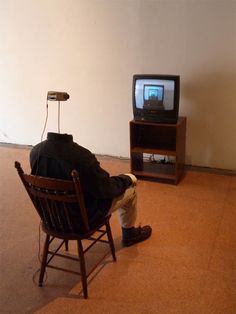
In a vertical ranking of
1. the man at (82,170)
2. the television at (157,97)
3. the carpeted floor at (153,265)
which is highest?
the television at (157,97)

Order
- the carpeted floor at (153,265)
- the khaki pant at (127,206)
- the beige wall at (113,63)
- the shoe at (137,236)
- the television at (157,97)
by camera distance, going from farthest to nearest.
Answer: the beige wall at (113,63)
the television at (157,97)
the shoe at (137,236)
the khaki pant at (127,206)
the carpeted floor at (153,265)

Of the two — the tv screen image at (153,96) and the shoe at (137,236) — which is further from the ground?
the tv screen image at (153,96)

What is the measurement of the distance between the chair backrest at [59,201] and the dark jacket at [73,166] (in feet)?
0.15

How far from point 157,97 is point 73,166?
5.74 feet

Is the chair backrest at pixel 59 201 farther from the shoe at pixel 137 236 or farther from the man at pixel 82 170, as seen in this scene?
the shoe at pixel 137 236

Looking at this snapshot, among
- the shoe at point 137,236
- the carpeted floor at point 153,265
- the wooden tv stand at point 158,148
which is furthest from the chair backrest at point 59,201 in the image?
the wooden tv stand at point 158,148

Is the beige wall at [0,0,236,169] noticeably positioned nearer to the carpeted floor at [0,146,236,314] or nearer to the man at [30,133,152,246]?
the carpeted floor at [0,146,236,314]

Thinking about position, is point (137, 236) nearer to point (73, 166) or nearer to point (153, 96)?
point (73, 166)

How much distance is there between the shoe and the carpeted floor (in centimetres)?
4

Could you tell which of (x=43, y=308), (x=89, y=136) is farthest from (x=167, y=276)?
(x=89, y=136)

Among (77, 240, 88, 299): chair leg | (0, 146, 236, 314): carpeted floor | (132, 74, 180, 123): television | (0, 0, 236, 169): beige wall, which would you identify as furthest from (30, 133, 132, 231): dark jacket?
(0, 0, 236, 169): beige wall

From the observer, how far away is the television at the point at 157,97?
3371 millimetres

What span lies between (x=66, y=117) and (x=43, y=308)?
271 centimetres

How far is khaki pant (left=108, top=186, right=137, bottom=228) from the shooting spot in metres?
2.23
